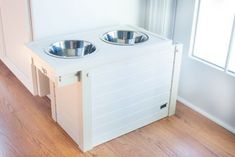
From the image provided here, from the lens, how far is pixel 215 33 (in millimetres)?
2170

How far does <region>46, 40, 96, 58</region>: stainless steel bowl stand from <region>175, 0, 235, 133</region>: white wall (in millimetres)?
706

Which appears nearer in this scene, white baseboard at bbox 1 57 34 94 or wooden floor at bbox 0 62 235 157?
wooden floor at bbox 0 62 235 157

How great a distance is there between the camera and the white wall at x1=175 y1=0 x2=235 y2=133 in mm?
2168

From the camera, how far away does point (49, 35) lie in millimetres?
2146

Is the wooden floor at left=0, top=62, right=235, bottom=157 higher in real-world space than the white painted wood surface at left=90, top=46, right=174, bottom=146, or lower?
lower

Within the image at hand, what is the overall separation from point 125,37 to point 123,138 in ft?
2.18

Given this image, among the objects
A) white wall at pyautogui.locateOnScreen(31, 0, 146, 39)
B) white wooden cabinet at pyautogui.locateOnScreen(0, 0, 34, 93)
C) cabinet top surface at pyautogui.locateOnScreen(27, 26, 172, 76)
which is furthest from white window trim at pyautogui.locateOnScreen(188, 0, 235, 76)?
white wooden cabinet at pyautogui.locateOnScreen(0, 0, 34, 93)

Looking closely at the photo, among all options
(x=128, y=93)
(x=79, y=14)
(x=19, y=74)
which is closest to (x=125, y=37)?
(x=79, y=14)

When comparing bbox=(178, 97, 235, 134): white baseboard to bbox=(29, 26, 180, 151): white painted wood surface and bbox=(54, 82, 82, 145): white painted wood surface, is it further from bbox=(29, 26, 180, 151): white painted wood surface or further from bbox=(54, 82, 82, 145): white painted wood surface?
bbox=(54, 82, 82, 145): white painted wood surface

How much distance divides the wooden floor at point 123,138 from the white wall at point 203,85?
73 mm

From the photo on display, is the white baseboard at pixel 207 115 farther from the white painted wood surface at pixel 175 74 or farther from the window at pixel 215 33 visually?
the window at pixel 215 33

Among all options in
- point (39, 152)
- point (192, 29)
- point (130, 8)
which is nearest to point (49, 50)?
point (39, 152)

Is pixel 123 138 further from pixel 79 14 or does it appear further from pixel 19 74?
pixel 19 74

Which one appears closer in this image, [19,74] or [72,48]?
[72,48]
